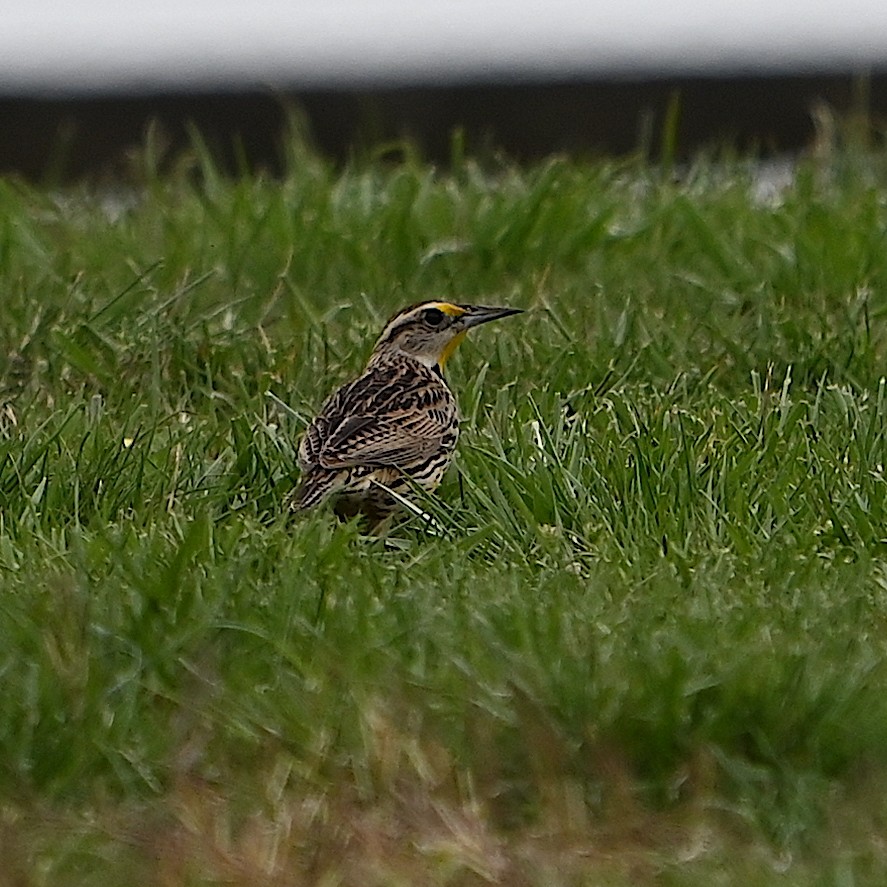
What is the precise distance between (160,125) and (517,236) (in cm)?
606

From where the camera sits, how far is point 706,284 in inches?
357

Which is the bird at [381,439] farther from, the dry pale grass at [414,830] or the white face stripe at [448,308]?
the dry pale grass at [414,830]

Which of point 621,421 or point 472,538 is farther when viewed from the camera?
point 621,421

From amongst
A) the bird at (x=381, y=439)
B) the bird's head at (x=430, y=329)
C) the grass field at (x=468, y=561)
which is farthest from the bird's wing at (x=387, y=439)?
the bird's head at (x=430, y=329)

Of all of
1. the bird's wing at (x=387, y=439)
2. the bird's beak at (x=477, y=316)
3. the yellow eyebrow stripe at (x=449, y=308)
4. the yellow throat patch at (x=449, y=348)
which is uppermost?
the yellow eyebrow stripe at (x=449, y=308)

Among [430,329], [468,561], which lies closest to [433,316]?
[430,329]

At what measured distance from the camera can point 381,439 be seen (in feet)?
24.6

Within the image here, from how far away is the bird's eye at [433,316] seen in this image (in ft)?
27.2

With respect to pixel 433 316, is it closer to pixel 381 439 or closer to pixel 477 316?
pixel 477 316

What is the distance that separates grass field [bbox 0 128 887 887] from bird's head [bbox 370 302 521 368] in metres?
0.16

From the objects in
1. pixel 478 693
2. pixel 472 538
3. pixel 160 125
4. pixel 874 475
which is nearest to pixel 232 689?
pixel 478 693

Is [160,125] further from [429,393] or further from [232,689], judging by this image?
[232,689]

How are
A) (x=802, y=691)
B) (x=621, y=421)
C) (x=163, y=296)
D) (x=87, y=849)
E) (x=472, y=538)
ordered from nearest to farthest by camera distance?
(x=87, y=849) → (x=802, y=691) → (x=472, y=538) → (x=621, y=421) → (x=163, y=296)

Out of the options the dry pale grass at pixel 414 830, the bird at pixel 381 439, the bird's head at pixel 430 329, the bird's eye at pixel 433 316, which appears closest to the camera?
the dry pale grass at pixel 414 830
